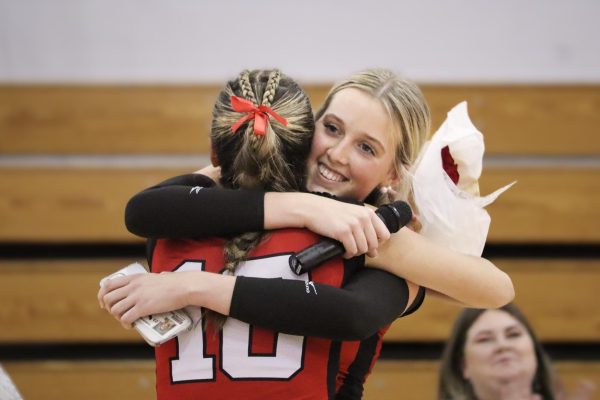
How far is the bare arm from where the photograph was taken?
133 centimetres

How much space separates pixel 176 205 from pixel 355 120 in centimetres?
39

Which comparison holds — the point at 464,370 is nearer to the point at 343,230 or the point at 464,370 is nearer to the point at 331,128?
the point at 331,128

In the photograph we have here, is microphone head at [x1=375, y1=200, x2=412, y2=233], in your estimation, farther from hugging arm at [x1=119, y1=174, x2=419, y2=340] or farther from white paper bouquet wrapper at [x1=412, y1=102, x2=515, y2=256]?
white paper bouquet wrapper at [x1=412, y1=102, x2=515, y2=256]

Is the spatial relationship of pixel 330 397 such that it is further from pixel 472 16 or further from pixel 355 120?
pixel 472 16

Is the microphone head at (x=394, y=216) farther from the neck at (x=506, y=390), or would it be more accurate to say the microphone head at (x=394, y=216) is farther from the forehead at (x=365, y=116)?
the neck at (x=506, y=390)

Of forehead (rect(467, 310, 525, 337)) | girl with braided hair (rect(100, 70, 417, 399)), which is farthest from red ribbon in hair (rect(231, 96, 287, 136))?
forehead (rect(467, 310, 525, 337))

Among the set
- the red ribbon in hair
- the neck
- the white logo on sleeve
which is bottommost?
the neck

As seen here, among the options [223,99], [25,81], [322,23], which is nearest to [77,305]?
[25,81]

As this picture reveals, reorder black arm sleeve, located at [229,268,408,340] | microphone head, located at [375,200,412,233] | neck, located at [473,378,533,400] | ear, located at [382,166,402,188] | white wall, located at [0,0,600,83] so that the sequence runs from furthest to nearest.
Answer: white wall, located at [0,0,600,83]
neck, located at [473,378,533,400]
ear, located at [382,166,402,188]
microphone head, located at [375,200,412,233]
black arm sleeve, located at [229,268,408,340]

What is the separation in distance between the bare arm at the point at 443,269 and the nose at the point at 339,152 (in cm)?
18

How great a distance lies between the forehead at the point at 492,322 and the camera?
98.6 inches

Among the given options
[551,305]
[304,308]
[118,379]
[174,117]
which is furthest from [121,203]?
[304,308]

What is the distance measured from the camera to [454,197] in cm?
154

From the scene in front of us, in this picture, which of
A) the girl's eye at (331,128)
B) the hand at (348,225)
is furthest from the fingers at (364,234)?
the girl's eye at (331,128)
